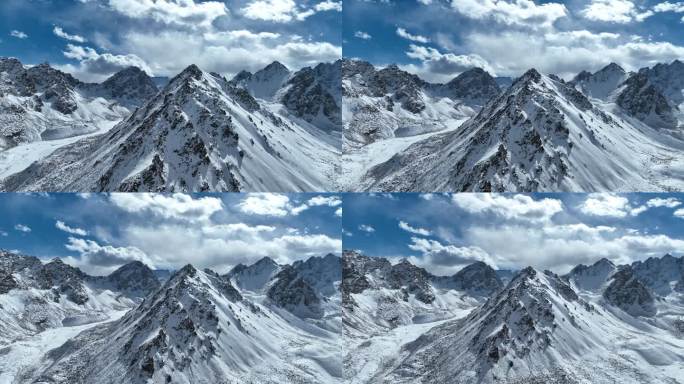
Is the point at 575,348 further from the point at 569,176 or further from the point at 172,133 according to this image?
the point at 172,133

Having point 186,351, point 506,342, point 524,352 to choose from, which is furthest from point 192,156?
point 524,352

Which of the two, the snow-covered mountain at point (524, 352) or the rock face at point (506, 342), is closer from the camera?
the rock face at point (506, 342)

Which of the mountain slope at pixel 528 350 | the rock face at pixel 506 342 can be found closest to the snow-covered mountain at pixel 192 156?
the rock face at pixel 506 342

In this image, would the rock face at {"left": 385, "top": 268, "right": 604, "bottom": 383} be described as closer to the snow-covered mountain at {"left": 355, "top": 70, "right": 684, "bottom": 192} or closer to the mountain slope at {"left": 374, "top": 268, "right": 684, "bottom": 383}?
the mountain slope at {"left": 374, "top": 268, "right": 684, "bottom": 383}

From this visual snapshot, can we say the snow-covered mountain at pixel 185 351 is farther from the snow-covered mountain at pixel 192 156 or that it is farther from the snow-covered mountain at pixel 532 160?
the snow-covered mountain at pixel 532 160

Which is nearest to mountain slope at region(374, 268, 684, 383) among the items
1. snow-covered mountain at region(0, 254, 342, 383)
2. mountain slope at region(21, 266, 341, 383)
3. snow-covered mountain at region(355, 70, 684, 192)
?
mountain slope at region(21, 266, 341, 383)

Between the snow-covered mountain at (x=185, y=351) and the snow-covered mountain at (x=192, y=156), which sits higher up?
the snow-covered mountain at (x=192, y=156)
